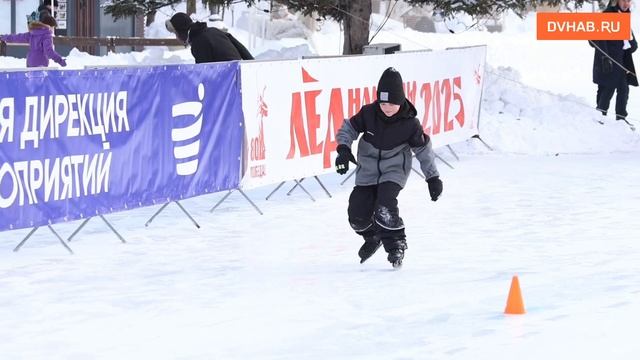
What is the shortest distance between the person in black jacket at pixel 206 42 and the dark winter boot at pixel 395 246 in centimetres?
443

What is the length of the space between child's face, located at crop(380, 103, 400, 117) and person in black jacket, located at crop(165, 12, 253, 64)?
419cm

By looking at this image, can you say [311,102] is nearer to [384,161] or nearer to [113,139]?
[113,139]

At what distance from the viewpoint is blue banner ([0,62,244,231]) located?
1042 cm

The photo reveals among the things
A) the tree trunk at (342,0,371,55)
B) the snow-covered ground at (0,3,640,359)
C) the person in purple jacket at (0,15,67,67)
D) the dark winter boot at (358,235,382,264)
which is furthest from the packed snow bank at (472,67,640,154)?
the dark winter boot at (358,235,382,264)

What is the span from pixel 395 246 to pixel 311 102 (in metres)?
4.16

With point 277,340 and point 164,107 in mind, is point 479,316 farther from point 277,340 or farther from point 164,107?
point 164,107

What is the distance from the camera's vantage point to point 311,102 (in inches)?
565

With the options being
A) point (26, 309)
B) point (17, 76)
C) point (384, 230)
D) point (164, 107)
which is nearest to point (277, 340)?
point (26, 309)

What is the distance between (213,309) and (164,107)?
12.0 feet

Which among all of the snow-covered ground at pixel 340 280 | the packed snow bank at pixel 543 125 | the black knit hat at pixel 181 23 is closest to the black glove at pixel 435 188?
the snow-covered ground at pixel 340 280

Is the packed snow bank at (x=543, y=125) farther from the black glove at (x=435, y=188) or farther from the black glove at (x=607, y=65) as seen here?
the black glove at (x=435, y=188)

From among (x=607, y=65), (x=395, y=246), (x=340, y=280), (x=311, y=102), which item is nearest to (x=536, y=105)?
(x=607, y=65)

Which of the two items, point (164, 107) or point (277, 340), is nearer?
point (277, 340)

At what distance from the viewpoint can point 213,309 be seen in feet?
28.7
